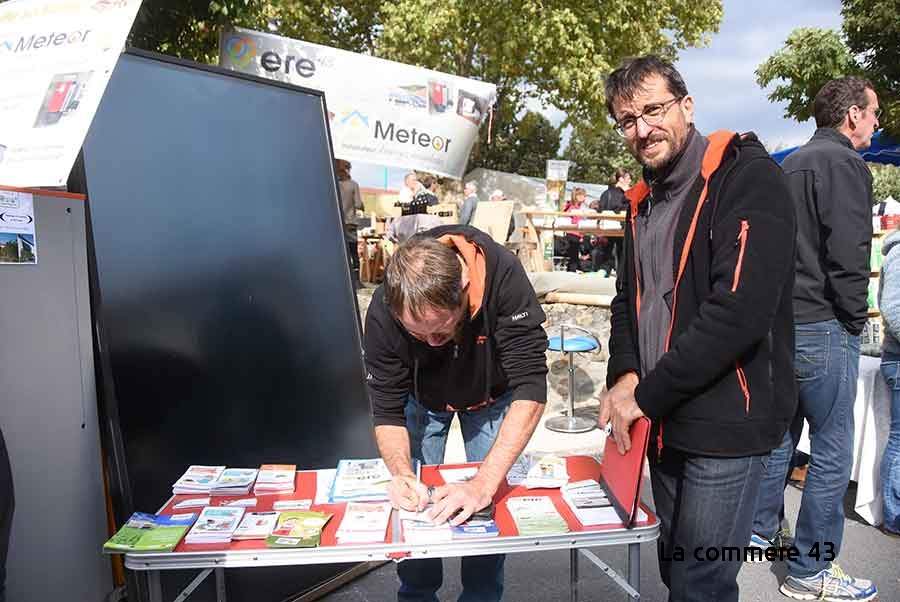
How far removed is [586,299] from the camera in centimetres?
625

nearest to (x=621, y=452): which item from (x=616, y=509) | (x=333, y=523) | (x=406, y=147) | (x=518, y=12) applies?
(x=616, y=509)

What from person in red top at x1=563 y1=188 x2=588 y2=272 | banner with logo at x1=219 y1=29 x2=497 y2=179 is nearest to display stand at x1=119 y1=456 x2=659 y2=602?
banner with logo at x1=219 y1=29 x2=497 y2=179

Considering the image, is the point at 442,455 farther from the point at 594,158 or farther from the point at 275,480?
the point at 594,158

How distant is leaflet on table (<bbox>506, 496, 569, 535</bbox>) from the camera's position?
1549 mm

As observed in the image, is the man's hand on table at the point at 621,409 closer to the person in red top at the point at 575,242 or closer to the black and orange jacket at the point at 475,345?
the black and orange jacket at the point at 475,345

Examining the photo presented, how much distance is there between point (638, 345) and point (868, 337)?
2879 millimetres

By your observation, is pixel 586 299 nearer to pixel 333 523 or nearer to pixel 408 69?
pixel 408 69

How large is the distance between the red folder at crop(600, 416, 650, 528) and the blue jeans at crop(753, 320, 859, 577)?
1.02m

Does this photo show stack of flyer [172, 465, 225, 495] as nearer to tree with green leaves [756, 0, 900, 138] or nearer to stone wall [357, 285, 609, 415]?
stone wall [357, 285, 609, 415]

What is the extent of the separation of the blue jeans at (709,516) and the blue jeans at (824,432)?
997 mm

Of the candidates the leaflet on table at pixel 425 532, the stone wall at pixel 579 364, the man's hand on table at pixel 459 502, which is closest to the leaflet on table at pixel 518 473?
the man's hand on table at pixel 459 502

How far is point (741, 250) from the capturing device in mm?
1376

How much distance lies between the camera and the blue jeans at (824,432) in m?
2.35

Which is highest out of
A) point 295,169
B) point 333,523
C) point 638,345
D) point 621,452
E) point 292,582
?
point 295,169
